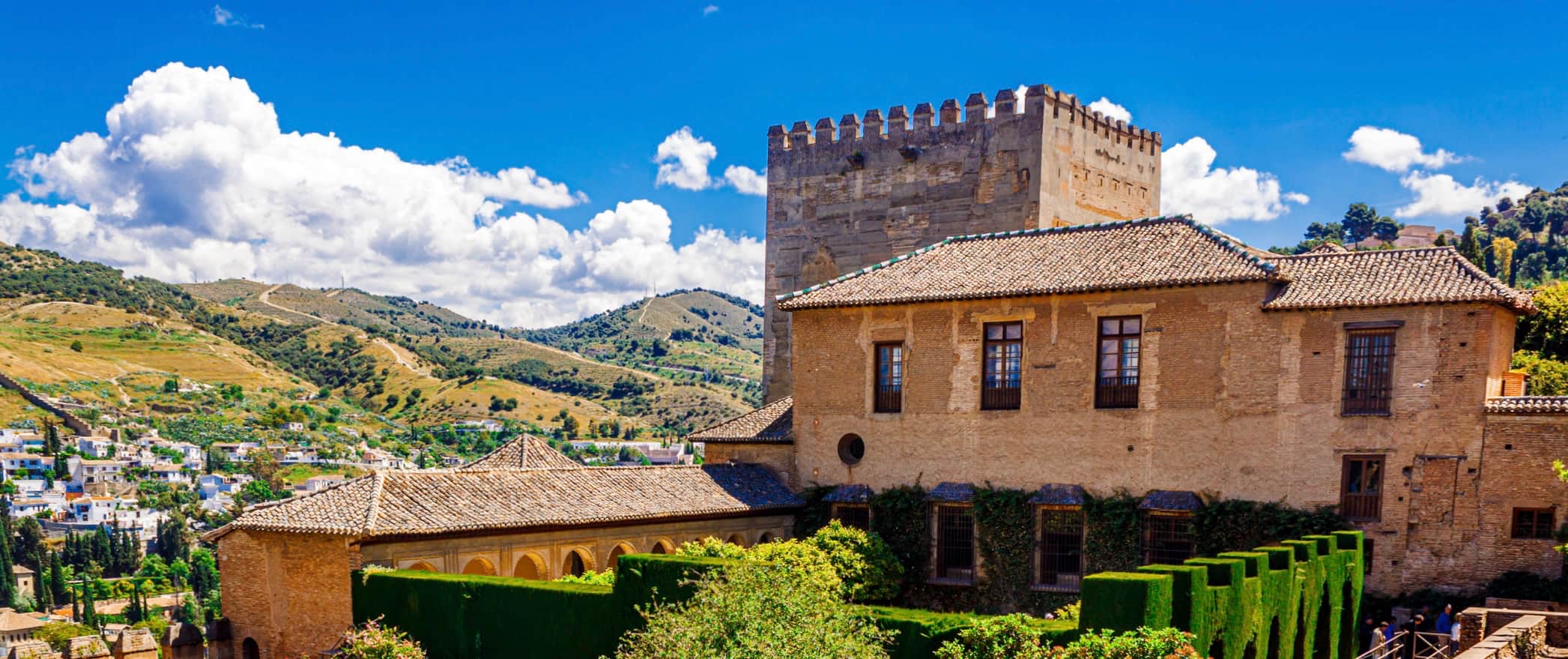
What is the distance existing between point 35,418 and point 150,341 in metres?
22.4

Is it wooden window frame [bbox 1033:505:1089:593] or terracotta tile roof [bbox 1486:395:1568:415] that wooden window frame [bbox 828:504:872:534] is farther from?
terracotta tile roof [bbox 1486:395:1568:415]

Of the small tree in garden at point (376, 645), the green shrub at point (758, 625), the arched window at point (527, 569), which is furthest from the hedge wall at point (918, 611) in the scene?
the arched window at point (527, 569)

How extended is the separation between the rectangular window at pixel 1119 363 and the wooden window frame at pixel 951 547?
148 inches

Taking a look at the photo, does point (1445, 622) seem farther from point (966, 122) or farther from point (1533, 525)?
point (966, 122)

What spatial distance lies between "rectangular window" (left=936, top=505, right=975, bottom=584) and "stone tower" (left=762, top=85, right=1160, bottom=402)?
790cm

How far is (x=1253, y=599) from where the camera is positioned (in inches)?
686

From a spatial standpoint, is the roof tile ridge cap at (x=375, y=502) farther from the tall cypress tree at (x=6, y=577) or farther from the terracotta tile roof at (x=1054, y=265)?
the tall cypress tree at (x=6, y=577)

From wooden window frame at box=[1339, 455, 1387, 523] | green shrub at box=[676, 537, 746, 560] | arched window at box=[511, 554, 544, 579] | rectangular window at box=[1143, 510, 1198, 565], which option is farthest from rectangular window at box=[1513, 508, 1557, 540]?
arched window at box=[511, 554, 544, 579]


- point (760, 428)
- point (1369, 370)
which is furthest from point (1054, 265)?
point (760, 428)

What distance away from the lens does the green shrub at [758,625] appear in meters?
14.2

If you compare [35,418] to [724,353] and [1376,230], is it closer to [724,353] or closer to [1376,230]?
[724,353]

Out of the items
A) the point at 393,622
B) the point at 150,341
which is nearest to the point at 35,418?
the point at 150,341

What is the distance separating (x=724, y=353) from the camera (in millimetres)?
198875

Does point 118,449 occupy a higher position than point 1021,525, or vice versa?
point 1021,525
